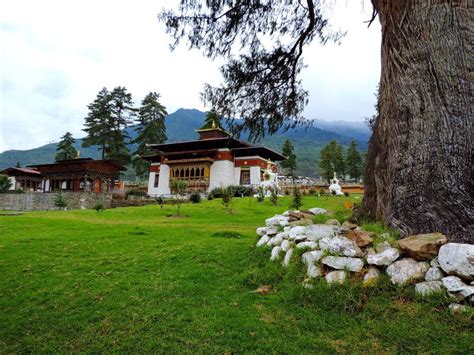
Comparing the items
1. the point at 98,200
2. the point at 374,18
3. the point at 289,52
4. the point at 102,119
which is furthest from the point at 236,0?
the point at 102,119

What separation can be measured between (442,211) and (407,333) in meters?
1.36

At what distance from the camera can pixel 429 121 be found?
3.66m

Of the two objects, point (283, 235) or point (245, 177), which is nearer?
point (283, 235)

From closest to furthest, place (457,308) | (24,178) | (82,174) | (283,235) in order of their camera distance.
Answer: (457,308)
(283,235)
(82,174)
(24,178)

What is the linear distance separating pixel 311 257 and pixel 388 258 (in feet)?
2.58

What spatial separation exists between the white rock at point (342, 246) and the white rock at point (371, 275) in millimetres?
224

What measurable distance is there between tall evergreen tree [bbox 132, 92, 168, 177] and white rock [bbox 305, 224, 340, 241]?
37.6 m

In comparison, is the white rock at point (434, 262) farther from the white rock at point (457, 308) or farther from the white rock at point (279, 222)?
the white rock at point (279, 222)

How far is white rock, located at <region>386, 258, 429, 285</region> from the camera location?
2967 mm

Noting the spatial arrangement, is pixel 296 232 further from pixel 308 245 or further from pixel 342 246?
pixel 342 246

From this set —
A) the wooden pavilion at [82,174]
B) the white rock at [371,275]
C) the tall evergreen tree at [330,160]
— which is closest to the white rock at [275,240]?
the white rock at [371,275]

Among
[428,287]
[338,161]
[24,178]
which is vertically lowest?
[428,287]

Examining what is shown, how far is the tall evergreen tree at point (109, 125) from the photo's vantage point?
41.1 metres

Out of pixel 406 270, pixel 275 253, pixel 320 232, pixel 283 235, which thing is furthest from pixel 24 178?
pixel 406 270
